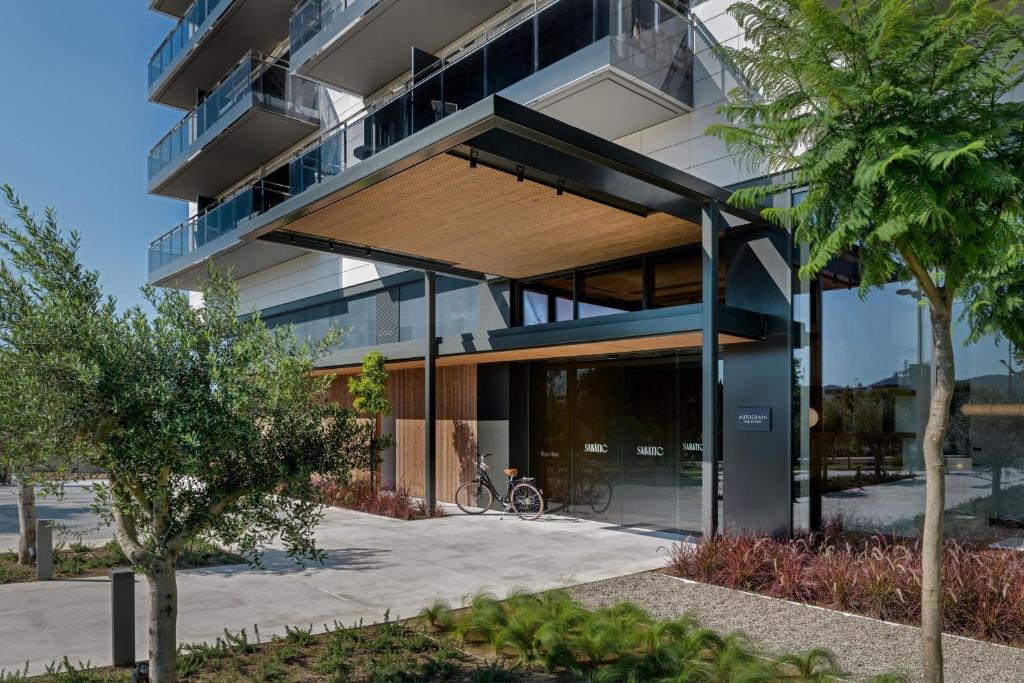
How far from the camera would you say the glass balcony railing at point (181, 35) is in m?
23.9

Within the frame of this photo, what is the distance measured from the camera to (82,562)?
9.78 metres

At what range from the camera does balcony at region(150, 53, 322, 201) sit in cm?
2064

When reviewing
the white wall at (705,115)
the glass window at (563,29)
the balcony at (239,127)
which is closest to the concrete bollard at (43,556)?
the glass window at (563,29)

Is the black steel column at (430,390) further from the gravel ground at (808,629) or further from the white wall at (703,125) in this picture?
the gravel ground at (808,629)

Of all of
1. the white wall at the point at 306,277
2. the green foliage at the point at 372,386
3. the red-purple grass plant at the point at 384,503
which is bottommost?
the red-purple grass plant at the point at 384,503

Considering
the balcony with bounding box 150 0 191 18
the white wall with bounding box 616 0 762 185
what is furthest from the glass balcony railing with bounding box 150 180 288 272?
the white wall with bounding box 616 0 762 185

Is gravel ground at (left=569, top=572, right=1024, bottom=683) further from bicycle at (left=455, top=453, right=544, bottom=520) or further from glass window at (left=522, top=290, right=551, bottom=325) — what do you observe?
glass window at (left=522, top=290, right=551, bottom=325)

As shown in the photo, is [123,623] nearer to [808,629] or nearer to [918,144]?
[808,629]

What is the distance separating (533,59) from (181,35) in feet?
64.1

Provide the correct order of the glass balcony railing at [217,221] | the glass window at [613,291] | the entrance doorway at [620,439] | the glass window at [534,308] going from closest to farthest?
the entrance doorway at [620,439] < the glass window at [613,291] < the glass window at [534,308] < the glass balcony railing at [217,221]

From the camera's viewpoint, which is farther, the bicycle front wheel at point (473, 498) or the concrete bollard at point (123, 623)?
the bicycle front wheel at point (473, 498)

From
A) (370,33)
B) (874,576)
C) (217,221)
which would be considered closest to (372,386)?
(370,33)

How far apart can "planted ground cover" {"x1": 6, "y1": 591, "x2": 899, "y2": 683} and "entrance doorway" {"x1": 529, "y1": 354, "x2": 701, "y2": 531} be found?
18.9 ft

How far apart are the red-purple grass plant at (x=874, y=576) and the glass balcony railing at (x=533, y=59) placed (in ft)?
22.5
